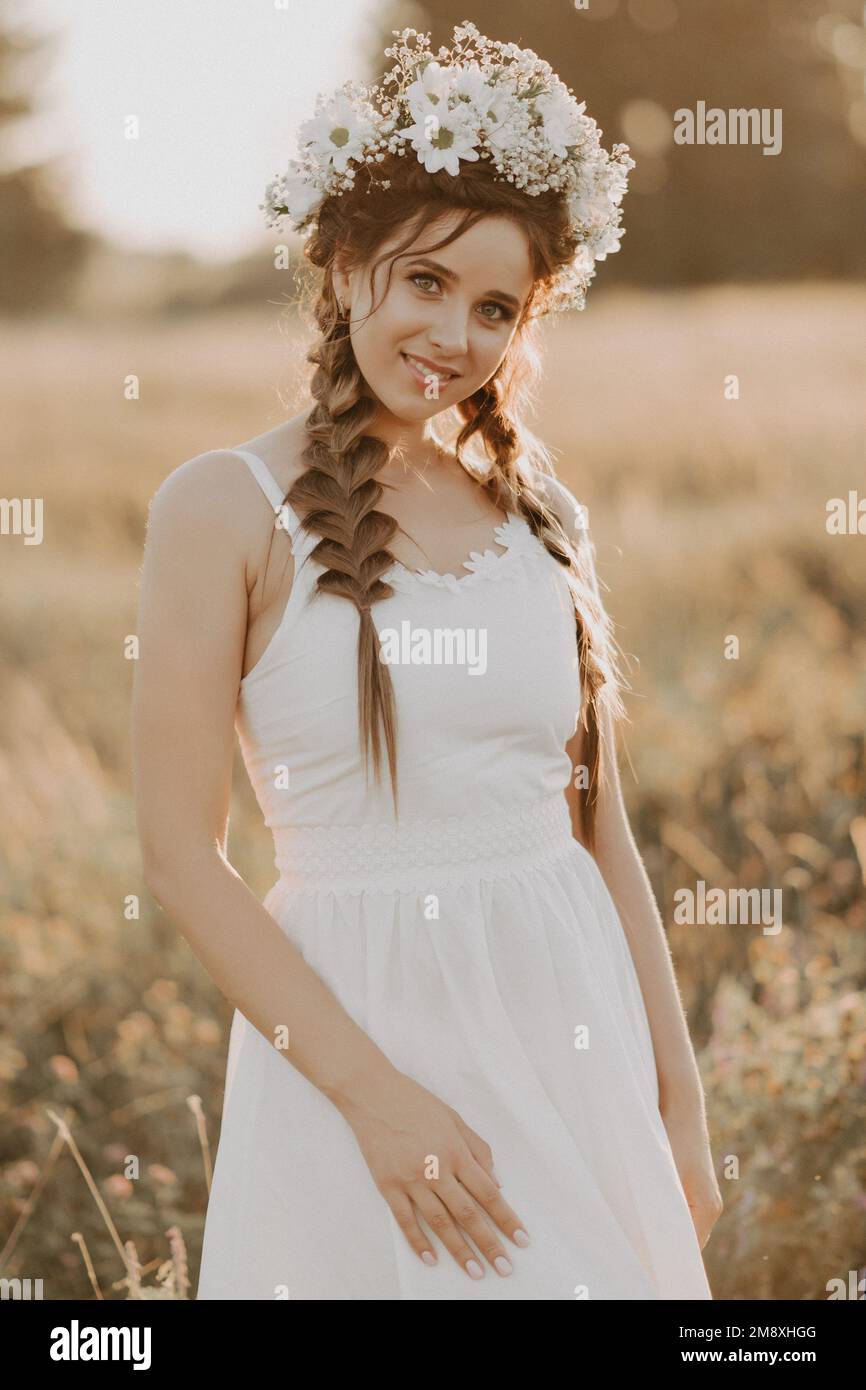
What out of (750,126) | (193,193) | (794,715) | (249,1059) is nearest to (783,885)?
(794,715)

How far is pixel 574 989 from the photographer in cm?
189

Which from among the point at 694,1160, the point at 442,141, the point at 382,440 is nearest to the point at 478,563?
the point at 382,440

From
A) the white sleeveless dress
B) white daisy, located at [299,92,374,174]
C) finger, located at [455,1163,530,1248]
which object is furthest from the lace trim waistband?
white daisy, located at [299,92,374,174]

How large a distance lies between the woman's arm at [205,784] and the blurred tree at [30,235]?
17116mm

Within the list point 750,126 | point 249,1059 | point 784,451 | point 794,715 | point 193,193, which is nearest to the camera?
point 249,1059

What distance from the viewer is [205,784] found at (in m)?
1.72

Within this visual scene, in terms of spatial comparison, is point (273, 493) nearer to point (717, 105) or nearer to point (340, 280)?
point (340, 280)

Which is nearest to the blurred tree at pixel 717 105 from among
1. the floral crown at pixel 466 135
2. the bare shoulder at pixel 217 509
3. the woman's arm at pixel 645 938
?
the floral crown at pixel 466 135

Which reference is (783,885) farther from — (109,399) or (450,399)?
(109,399)

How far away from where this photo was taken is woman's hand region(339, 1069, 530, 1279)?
1673 millimetres

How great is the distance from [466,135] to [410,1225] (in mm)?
1494

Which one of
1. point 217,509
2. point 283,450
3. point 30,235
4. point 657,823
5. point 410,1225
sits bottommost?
point 410,1225

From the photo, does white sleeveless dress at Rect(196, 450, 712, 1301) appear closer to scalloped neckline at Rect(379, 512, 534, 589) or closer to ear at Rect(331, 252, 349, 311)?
scalloped neckline at Rect(379, 512, 534, 589)
